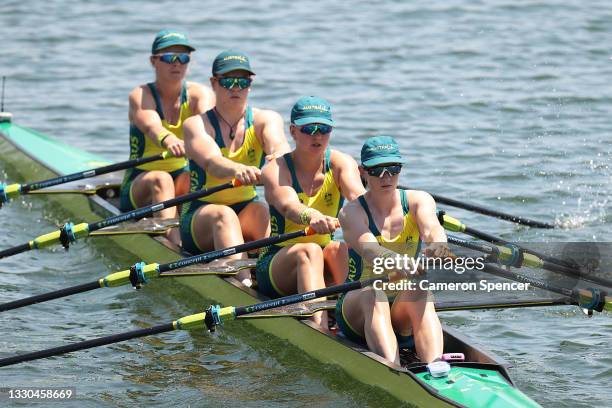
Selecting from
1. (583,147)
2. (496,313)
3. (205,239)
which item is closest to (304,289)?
(205,239)

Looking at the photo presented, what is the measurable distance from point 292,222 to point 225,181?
117cm

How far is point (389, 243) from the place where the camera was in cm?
A: 829

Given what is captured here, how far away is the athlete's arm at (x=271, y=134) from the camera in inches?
412

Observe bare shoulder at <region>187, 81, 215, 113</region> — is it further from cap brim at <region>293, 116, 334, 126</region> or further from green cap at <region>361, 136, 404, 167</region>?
green cap at <region>361, 136, 404, 167</region>

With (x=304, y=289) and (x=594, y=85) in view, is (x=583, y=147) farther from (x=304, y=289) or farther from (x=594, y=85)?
(x=304, y=289)

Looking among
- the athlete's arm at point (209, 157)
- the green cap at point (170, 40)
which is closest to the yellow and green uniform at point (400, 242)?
the athlete's arm at point (209, 157)

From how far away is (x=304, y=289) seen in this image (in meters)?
9.07

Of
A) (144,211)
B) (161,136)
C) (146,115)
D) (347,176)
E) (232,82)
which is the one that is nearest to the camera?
(347,176)

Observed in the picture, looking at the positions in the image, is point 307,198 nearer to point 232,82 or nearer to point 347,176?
point 347,176

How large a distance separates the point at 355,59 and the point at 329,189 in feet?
38.0

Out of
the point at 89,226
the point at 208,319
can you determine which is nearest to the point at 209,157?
the point at 89,226

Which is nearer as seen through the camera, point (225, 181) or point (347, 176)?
point (347, 176)

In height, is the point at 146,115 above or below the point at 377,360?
above

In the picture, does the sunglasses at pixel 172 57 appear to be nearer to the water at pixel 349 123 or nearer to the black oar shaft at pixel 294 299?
the water at pixel 349 123
